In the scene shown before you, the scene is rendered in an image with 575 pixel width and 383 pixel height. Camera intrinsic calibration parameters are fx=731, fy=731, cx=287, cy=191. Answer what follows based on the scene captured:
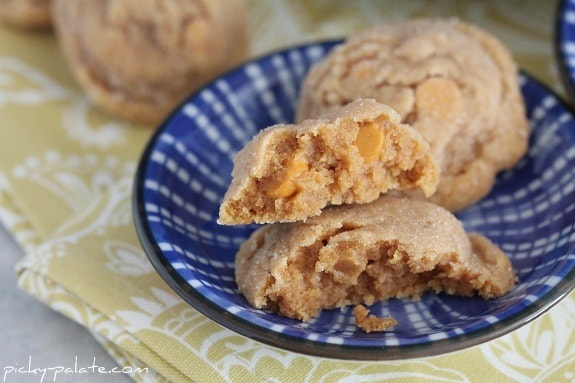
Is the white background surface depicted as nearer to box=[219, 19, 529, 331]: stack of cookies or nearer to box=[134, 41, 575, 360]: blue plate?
box=[134, 41, 575, 360]: blue plate

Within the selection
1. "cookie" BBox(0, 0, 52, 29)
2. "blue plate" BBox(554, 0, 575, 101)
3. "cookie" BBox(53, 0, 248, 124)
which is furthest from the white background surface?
"blue plate" BBox(554, 0, 575, 101)

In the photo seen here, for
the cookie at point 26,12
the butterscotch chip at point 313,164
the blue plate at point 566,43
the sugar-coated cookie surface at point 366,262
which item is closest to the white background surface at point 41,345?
the sugar-coated cookie surface at point 366,262

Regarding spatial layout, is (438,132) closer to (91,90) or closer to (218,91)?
(218,91)

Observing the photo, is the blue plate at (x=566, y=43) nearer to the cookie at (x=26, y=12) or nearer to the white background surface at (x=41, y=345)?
the white background surface at (x=41, y=345)

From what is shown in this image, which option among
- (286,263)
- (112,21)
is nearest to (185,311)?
(286,263)

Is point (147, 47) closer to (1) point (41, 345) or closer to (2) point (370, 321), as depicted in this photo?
(1) point (41, 345)

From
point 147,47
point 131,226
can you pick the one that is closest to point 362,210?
point 131,226

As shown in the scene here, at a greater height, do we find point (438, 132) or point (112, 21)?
point (112, 21)
